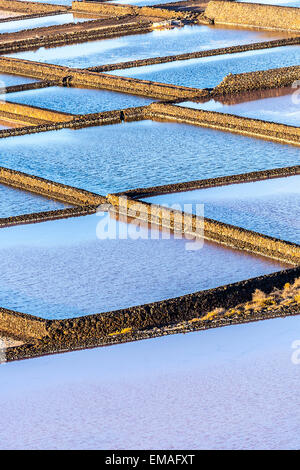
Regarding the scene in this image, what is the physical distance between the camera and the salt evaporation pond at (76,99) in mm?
11336

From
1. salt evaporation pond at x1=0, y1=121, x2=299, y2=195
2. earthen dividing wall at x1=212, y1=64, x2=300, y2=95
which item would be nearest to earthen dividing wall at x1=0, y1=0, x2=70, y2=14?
earthen dividing wall at x1=212, y1=64, x2=300, y2=95

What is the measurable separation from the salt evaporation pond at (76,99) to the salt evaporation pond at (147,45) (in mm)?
1292

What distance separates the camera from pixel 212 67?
12.8 meters

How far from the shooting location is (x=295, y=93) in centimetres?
1096

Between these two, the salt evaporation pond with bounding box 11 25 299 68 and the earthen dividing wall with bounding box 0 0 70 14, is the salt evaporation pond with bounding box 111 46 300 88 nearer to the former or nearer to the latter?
the salt evaporation pond with bounding box 11 25 299 68

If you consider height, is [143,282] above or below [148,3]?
below

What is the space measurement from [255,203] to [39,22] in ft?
39.1

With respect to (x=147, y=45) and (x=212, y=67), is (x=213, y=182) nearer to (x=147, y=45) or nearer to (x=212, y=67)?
(x=212, y=67)

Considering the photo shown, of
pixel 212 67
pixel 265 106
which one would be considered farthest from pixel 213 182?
pixel 212 67

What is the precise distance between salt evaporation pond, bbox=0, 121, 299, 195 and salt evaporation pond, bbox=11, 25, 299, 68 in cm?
374

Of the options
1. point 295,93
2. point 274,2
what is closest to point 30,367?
point 295,93

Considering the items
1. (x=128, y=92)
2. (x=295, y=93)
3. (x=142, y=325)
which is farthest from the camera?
(x=128, y=92)

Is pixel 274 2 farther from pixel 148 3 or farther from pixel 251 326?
pixel 251 326

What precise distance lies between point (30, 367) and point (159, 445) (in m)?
1.18
